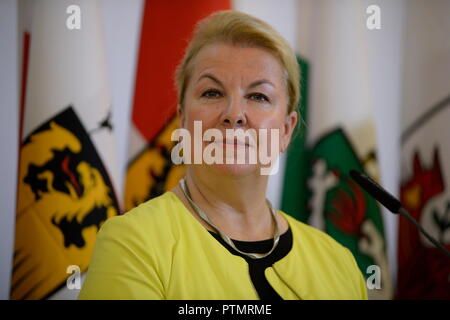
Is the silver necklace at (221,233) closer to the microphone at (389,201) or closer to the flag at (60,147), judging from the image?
the microphone at (389,201)

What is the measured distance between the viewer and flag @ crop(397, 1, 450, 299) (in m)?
1.48

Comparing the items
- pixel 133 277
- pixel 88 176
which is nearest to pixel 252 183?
pixel 133 277

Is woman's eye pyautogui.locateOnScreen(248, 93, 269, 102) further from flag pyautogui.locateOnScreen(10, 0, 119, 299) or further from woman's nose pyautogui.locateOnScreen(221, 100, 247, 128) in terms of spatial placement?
flag pyautogui.locateOnScreen(10, 0, 119, 299)

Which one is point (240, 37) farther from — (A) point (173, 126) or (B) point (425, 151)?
(B) point (425, 151)

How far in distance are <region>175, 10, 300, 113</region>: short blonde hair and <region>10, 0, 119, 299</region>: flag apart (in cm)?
38

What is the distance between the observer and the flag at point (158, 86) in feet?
4.56

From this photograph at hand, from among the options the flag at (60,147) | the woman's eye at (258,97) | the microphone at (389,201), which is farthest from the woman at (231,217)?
the flag at (60,147)

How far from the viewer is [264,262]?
0.97 meters

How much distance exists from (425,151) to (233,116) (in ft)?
2.90

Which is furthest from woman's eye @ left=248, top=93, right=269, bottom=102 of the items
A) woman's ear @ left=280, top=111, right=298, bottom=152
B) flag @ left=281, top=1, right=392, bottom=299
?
flag @ left=281, top=1, right=392, bottom=299

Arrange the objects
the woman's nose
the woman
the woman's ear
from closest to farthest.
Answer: the woman, the woman's nose, the woman's ear

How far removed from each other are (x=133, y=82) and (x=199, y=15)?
1.03ft

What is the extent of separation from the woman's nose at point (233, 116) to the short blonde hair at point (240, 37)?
15 cm

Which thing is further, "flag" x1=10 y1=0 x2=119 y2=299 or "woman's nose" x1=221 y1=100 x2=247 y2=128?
"flag" x1=10 y1=0 x2=119 y2=299
